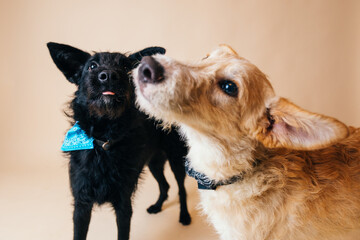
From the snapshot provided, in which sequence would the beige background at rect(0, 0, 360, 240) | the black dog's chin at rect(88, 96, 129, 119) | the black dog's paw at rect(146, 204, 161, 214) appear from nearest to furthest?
the black dog's chin at rect(88, 96, 129, 119)
the black dog's paw at rect(146, 204, 161, 214)
the beige background at rect(0, 0, 360, 240)

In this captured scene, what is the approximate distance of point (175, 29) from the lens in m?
3.60

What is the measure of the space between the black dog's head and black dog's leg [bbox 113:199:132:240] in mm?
652

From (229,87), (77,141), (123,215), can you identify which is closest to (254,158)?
(229,87)

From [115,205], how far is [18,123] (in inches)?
92.1

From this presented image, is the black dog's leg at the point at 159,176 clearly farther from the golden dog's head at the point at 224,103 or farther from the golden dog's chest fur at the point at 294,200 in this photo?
the golden dog's head at the point at 224,103

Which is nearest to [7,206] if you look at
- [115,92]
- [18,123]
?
[18,123]

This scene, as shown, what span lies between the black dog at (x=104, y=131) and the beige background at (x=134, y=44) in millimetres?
1045

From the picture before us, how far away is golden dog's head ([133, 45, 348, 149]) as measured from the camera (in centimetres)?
137

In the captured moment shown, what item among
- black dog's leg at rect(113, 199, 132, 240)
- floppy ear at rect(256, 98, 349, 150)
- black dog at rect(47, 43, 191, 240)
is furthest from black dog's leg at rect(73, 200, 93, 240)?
floppy ear at rect(256, 98, 349, 150)

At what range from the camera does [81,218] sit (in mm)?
2180

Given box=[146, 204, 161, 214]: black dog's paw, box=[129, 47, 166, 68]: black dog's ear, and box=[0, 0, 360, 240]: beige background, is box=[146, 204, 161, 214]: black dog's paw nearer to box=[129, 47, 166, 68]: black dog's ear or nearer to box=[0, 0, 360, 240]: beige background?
box=[0, 0, 360, 240]: beige background

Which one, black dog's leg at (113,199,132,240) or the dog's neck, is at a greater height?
the dog's neck

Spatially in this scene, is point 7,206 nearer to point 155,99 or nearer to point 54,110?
point 54,110

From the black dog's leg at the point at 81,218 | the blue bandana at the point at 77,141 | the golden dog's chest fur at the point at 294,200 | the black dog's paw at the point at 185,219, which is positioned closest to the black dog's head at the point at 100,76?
the blue bandana at the point at 77,141
